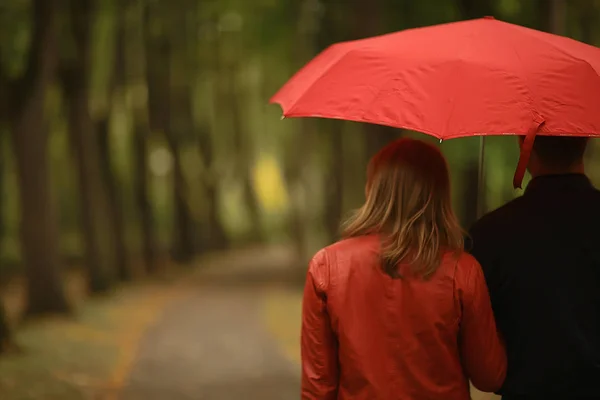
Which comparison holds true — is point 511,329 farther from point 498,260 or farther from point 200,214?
point 200,214

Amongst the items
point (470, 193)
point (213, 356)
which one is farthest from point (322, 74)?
point (470, 193)

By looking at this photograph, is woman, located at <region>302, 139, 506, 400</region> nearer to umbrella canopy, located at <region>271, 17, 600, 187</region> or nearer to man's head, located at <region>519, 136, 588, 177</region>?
umbrella canopy, located at <region>271, 17, 600, 187</region>

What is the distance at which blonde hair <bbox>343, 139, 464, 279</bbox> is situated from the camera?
3.36 m

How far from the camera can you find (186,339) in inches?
518

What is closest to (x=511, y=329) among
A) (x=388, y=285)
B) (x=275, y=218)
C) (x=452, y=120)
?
(x=388, y=285)

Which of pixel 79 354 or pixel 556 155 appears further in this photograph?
pixel 79 354

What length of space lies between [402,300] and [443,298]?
157 millimetres

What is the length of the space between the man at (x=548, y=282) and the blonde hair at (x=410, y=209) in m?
0.26

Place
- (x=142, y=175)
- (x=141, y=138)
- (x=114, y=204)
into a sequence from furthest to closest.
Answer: (x=141, y=138) < (x=142, y=175) < (x=114, y=204)

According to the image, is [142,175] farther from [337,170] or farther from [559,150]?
[559,150]

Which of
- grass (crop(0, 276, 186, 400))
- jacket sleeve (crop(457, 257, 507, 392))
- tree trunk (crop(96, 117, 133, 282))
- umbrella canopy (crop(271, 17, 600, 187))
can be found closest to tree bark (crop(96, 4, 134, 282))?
tree trunk (crop(96, 117, 133, 282))

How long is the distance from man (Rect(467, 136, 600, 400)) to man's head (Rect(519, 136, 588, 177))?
11mm

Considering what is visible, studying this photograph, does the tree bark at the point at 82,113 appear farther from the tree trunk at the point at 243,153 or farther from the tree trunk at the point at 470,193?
the tree trunk at the point at 243,153

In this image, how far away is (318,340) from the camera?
3469mm
